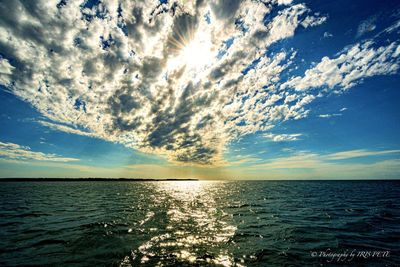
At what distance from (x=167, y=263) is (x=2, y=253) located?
9.10 metres

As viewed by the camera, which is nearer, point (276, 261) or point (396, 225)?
point (276, 261)

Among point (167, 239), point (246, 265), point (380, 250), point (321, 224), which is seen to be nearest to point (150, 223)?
point (167, 239)

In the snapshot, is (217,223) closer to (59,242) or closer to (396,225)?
(59,242)

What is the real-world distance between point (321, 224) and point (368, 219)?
22.3ft

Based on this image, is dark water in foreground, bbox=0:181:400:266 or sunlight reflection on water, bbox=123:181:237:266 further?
sunlight reflection on water, bbox=123:181:237:266

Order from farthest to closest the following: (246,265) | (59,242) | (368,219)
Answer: (368,219), (59,242), (246,265)

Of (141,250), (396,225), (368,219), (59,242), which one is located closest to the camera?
(141,250)

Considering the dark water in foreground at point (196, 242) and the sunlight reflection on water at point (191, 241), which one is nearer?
the dark water in foreground at point (196, 242)

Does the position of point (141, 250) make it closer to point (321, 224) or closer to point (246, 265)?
point (246, 265)

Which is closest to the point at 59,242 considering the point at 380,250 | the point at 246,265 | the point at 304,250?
the point at 246,265

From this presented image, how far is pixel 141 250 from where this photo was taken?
12.3 m

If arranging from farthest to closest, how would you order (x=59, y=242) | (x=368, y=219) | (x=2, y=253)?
(x=368, y=219), (x=59, y=242), (x=2, y=253)

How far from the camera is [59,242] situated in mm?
13430

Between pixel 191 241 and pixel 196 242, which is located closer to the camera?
pixel 196 242
